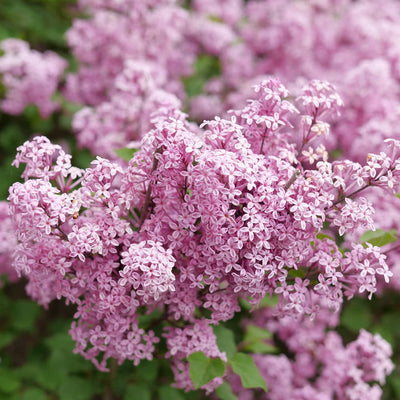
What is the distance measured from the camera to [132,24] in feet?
10.9

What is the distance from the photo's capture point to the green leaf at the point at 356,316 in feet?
9.77

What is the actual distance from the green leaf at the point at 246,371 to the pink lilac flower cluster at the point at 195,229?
3.6 inches

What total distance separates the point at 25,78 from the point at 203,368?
7.56 feet

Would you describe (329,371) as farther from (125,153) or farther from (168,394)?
(125,153)

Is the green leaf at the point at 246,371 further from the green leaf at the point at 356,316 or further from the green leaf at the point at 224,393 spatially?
the green leaf at the point at 356,316

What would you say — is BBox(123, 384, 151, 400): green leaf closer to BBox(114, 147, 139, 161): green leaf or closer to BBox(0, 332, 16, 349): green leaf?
BBox(0, 332, 16, 349): green leaf

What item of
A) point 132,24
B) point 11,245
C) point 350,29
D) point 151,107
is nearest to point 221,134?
point 151,107

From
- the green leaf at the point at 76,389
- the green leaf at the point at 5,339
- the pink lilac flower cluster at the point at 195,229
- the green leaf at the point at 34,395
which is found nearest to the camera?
the pink lilac flower cluster at the point at 195,229

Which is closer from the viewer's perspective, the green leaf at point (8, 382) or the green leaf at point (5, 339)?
the green leaf at point (8, 382)

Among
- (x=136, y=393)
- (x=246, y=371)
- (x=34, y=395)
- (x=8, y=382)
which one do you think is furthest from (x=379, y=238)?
(x=8, y=382)

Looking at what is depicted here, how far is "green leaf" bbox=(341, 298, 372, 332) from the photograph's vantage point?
9.77 feet

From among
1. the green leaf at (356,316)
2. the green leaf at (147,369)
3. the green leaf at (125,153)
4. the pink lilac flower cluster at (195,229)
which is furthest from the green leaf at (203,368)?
the green leaf at (356,316)

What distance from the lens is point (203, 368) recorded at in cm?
167

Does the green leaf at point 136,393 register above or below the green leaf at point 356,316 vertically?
below
